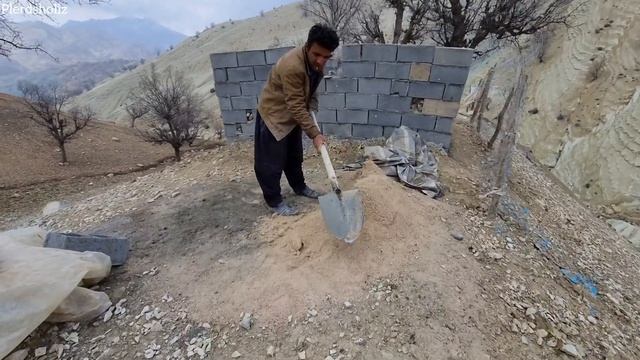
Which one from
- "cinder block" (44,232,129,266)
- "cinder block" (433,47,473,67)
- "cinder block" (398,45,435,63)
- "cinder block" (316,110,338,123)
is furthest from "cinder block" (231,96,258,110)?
"cinder block" (44,232,129,266)

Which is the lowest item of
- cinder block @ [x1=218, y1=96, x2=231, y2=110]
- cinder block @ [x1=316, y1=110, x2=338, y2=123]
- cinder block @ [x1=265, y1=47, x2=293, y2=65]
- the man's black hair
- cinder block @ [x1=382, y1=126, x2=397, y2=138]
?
cinder block @ [x1=382, y1=126, x2=397, y2=138]

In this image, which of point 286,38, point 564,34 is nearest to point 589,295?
point 564,34

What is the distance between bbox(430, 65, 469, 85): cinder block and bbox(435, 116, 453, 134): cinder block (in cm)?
43

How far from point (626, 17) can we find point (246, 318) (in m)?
14.2

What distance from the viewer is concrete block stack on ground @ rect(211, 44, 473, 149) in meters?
3.89

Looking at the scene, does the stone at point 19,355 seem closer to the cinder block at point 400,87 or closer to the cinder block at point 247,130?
the cinder block at point 247,130

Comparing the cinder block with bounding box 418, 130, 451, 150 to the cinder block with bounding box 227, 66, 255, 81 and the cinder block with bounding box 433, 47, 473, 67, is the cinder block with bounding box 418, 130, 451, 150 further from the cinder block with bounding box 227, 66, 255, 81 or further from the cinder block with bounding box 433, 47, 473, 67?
the cinder block with bounding box 227, 66, 255, 81

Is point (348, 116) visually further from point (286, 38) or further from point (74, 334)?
point (286, 38)

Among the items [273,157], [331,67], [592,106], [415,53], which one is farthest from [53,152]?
[592,106]

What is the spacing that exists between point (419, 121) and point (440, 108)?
28 cm

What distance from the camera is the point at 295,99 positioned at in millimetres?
2316

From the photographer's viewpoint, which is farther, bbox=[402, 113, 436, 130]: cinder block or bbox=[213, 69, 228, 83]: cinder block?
bbox=[213, 69, 228, 83]: cinder block

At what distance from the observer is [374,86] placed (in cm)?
412

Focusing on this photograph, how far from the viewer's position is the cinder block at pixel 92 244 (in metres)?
2.14
